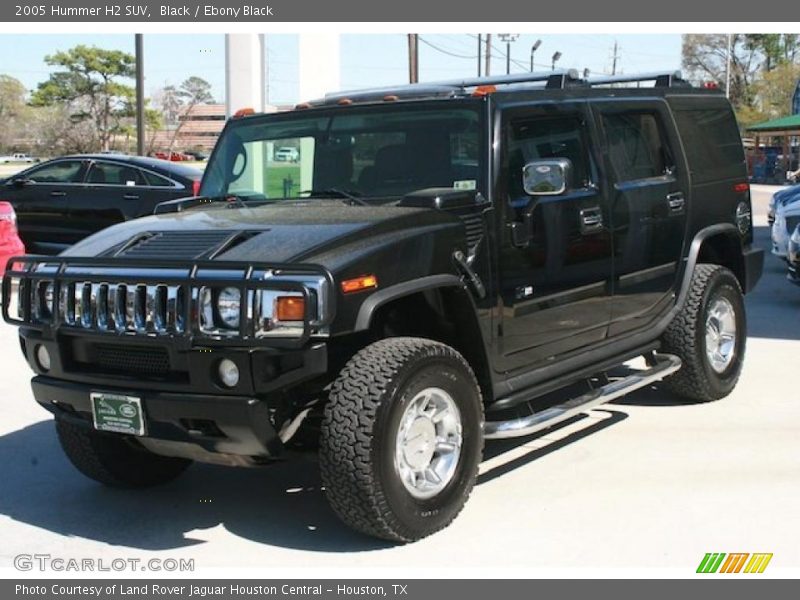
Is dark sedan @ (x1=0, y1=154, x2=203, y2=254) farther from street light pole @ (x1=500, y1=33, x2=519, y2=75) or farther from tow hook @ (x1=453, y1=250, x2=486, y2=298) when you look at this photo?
street light pole @ (x1=500, y1=33, x2=519, y2=75)

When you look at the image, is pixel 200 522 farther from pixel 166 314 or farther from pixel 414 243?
pixel 414 243

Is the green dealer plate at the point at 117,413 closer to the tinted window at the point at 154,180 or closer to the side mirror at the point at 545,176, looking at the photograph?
the side mirror at the point at 545,176

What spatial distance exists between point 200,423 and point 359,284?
88 centimetres

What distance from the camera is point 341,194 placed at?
5383 mm

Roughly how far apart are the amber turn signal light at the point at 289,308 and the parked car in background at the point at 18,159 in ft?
215

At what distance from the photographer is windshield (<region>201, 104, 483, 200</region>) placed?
17.3 ft

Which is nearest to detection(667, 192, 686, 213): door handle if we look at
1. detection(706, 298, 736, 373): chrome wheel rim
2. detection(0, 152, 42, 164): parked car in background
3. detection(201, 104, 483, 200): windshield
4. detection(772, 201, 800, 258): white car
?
detection(706, 298, 736, 373): chrome wheel rim

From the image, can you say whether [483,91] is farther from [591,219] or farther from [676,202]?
[676,202]

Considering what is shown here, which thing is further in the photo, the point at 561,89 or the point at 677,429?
the point at 677,429

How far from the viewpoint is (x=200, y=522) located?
16.5ft

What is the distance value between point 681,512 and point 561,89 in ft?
7.84

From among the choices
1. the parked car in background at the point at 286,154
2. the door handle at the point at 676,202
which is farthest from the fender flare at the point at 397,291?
the door handle at the point at 676,202

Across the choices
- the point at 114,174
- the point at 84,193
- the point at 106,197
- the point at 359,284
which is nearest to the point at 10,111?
the point at 84,193
